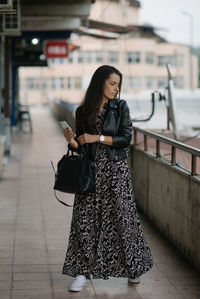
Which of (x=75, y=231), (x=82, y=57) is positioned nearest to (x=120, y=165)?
(x=75, y=231)

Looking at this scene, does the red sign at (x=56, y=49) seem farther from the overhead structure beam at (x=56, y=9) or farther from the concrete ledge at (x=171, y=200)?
the concrete ledge at (x=171, y=200)

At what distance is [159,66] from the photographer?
280 ft

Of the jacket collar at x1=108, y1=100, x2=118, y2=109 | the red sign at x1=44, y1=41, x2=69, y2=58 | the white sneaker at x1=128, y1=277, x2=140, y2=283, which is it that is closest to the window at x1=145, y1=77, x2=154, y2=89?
the red sign at x1=44, y1=41, x2=69, y2=58

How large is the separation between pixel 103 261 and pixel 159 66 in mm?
80766

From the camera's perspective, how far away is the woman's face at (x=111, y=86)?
5.48 m

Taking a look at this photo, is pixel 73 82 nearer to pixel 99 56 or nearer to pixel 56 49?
pixel 99 56

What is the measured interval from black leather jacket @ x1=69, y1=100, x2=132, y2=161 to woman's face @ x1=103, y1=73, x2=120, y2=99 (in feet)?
0.21

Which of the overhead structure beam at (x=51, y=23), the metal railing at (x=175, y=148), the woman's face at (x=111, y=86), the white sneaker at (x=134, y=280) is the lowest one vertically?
the white sneaker at (x=134, y=280)

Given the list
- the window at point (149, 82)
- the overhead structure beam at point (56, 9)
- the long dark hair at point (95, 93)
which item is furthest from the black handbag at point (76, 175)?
the window at point (149, 82)

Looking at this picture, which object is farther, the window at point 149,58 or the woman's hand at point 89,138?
the window at point 149,58

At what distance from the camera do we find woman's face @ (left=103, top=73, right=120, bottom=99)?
5480 mm

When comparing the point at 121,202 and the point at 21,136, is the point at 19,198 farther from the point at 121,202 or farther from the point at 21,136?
the point at 21,136

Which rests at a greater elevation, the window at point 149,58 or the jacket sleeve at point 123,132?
the window at point 149,58

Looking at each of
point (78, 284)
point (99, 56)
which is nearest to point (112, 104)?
point (78, 284)
